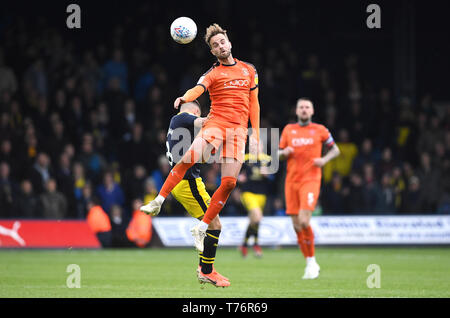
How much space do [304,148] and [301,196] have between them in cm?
82

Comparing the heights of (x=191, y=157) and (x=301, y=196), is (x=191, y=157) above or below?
above

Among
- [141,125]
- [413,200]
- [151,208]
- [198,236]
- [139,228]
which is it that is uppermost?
[151,208]

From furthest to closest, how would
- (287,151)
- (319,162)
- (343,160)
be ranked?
(343,160) → (287,151) → (319,162)

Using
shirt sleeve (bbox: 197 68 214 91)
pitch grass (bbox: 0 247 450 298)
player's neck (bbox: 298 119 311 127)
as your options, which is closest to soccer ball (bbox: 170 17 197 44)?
shirt sleeve (bbox: 197 68 214 91)

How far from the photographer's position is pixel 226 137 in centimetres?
1033

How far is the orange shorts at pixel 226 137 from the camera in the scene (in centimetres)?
1026

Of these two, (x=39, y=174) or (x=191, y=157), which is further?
(x=39, y=174)

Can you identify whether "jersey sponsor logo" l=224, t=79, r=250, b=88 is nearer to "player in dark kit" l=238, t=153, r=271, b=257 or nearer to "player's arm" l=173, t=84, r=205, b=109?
"player's arm" l=173, t=84, r=205, b=109

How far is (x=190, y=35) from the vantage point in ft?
33.3

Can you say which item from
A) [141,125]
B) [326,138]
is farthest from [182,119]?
[141,125]

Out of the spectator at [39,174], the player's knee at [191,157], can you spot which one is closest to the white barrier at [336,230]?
the spectator at [39,174]

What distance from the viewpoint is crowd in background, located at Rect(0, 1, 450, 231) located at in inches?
793

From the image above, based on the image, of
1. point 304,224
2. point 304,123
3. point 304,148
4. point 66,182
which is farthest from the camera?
point 66,182

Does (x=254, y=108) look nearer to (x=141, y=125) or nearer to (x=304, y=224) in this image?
(x=304, y=224)
